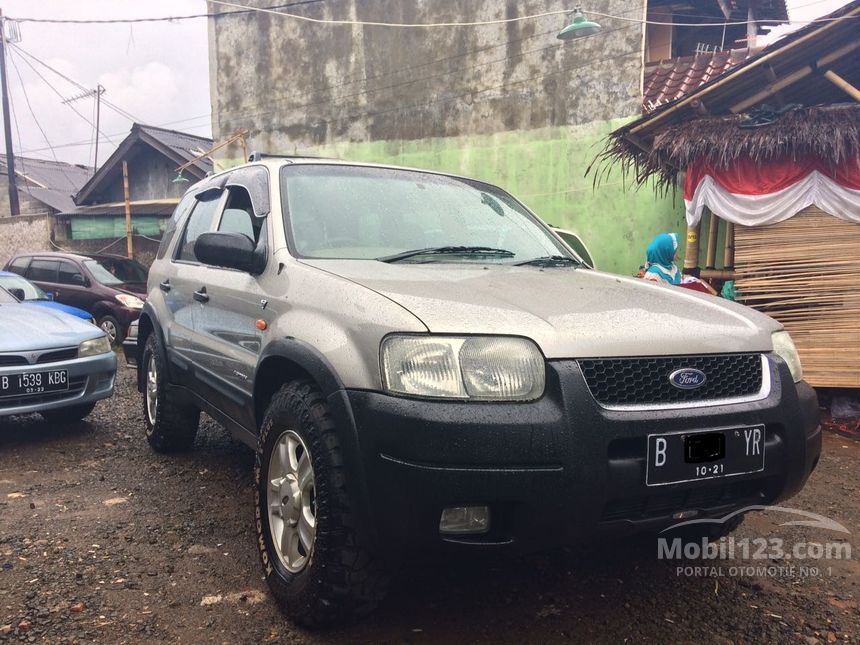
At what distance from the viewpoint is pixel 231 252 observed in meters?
2.98

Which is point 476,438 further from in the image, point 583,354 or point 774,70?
point 774,70

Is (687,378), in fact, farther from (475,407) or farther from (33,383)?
(33,383)

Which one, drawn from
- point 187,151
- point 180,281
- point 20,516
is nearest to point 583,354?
point 180,281

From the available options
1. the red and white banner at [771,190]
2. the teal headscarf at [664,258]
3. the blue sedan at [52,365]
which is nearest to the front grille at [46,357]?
the blue sedan at [52,365]

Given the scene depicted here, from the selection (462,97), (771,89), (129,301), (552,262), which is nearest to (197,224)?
(552,262)

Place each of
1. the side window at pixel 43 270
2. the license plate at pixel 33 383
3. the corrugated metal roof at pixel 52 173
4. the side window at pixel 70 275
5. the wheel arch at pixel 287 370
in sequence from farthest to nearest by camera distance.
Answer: the corrugated metal roof at pixel 52 173 → the side window at pixel 43 270 → the side window at pixel 70 275 → the license plate at pixel 33 383 → the wheel arch at pixel 287 370

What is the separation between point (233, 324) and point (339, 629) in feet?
4.92

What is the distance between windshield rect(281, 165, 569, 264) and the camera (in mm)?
3055

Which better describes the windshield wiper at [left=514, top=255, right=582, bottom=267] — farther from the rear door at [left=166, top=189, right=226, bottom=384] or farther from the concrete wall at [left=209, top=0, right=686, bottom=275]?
the concrete wall at [left=209, top=0, right=686, bottom=275]

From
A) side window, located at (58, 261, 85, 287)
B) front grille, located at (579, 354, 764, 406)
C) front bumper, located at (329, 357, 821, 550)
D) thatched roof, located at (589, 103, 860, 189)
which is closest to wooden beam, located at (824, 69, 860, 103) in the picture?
thatched roof, located at (589, 103, 860, 189)

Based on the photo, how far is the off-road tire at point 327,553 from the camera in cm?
222

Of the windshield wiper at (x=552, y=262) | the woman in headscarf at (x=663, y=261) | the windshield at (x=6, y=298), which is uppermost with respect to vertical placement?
the windshield wiper at (x=552, y=262)

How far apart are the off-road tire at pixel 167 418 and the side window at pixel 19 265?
8.93 meters

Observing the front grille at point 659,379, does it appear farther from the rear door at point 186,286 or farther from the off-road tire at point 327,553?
the rear door at point 186,286
